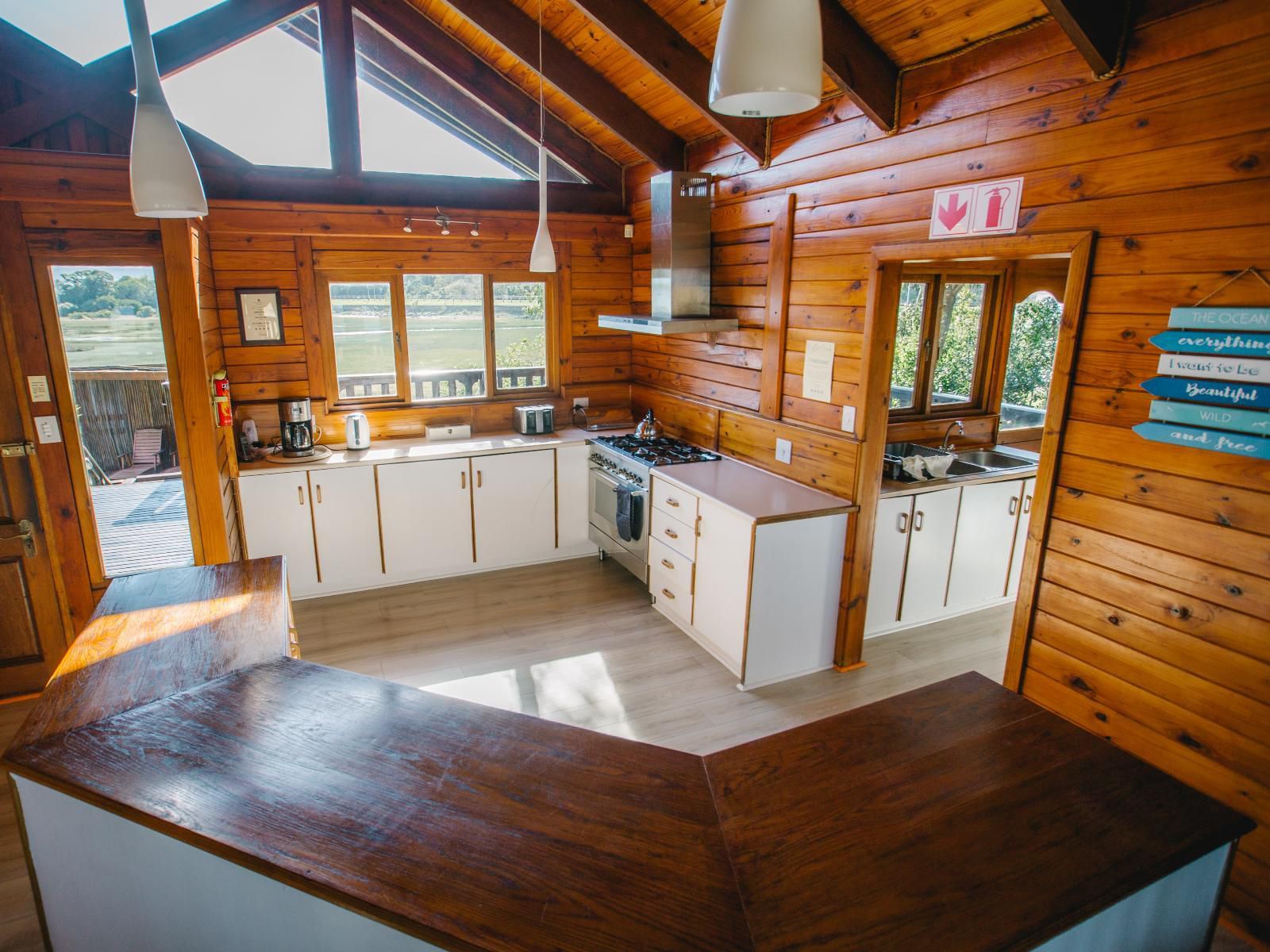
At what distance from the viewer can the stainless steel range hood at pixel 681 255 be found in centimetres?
402

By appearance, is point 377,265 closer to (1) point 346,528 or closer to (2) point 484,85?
(2) point 484,85

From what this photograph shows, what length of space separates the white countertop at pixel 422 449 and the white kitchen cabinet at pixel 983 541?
2.39 m

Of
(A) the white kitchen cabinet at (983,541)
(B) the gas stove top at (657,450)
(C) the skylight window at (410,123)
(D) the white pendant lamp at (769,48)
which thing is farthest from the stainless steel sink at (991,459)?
(C) the skylight window at (410,123)

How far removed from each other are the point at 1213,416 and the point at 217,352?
4.59 meters

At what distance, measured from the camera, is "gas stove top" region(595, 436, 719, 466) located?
4.20 metres

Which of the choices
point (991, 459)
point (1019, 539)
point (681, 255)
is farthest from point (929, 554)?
point (681, 255)

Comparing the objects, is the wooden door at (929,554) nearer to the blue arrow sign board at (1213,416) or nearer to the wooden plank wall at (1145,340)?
the wooden plank wall at (1145,340)

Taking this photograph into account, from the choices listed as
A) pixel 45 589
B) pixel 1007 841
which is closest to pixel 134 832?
pixel 1007 841

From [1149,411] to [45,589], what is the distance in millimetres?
4736

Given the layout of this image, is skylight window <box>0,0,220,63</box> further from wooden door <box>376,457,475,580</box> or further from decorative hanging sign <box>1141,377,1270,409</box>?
decorative hanging sign <box>1141,377,1270,409</box>

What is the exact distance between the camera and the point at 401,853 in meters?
1.22

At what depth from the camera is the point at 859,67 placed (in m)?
2.83

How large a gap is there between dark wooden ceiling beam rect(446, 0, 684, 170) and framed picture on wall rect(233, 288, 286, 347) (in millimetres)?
2035

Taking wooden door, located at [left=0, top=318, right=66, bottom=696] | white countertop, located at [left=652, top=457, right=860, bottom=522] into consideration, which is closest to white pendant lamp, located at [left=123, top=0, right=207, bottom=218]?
wooden door, located at [left=0, top=318, right=66, bottom=696]
